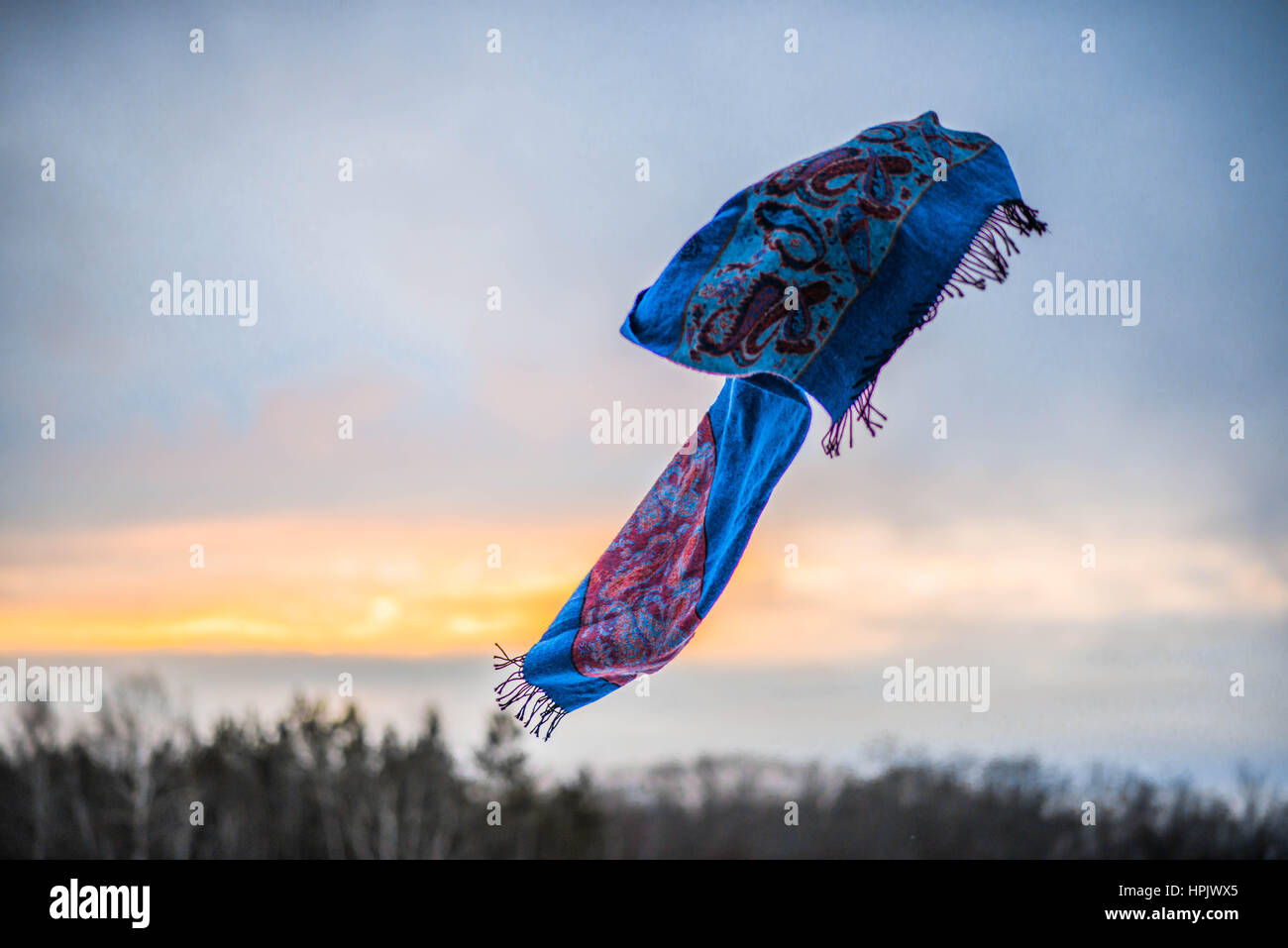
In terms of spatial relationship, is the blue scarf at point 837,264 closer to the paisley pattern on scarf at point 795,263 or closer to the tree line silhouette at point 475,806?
the paisley pattern on scarf at point 795,263

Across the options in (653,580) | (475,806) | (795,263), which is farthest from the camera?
(475,806)

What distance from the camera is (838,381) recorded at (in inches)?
79.7

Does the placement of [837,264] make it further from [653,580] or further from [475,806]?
[475,806]

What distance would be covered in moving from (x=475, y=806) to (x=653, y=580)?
30.2 ft

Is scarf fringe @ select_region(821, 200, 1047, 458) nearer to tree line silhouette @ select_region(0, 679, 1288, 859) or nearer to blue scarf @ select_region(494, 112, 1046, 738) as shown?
blue scarf @ select_region(494, 112, 1046, 738)

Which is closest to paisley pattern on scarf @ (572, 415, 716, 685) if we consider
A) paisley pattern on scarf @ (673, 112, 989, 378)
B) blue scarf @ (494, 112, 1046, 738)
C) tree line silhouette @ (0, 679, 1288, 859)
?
Answer: blue scarf @ (494, 112, 1046, 738)

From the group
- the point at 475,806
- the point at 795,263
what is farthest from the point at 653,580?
the point at 475,806

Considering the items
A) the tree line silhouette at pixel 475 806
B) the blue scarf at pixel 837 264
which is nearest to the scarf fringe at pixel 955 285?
the blue scarf at pixel 837 264

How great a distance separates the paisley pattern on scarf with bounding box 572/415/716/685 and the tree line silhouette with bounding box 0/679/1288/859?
17.9 ft

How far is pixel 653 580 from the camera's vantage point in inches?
98.3

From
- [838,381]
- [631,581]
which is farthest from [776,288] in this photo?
[631,581]
